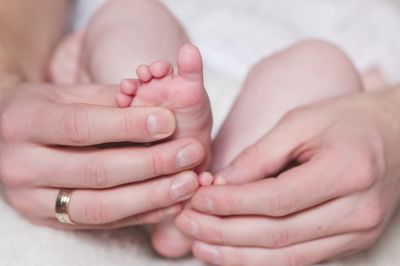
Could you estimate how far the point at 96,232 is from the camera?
70 cm

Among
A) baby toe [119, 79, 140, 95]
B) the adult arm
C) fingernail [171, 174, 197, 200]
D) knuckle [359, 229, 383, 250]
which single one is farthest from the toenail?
the adult arm

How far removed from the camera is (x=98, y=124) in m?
0.59

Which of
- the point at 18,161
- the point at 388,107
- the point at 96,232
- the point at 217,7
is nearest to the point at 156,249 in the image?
the point at 96,232

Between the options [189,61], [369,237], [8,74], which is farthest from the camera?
[8,74]

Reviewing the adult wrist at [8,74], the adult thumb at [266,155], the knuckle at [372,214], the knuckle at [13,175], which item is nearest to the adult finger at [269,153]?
the adult thumb at [266,155]

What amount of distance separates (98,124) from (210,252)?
7.7 inches

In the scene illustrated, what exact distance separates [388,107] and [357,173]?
0.52ft

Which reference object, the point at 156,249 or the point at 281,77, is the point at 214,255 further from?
the point at 281,77

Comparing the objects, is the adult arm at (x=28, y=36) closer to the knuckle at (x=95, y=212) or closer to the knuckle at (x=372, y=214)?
the knuckle at (x=95, y=212)

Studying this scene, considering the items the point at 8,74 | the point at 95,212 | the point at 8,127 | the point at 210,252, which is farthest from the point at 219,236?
the point at 8,74

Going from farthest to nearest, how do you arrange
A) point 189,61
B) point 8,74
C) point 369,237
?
1. point 8,74
2. point 369,237
3. point 189,61

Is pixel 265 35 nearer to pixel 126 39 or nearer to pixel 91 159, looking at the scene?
pixel 126 39

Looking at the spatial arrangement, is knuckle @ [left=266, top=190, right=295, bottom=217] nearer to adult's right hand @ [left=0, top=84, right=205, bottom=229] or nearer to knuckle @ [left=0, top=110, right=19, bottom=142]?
adult's right hand @ [left=0, top=84, right=205, bottom=229]

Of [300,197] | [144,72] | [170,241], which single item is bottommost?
[170,241]
